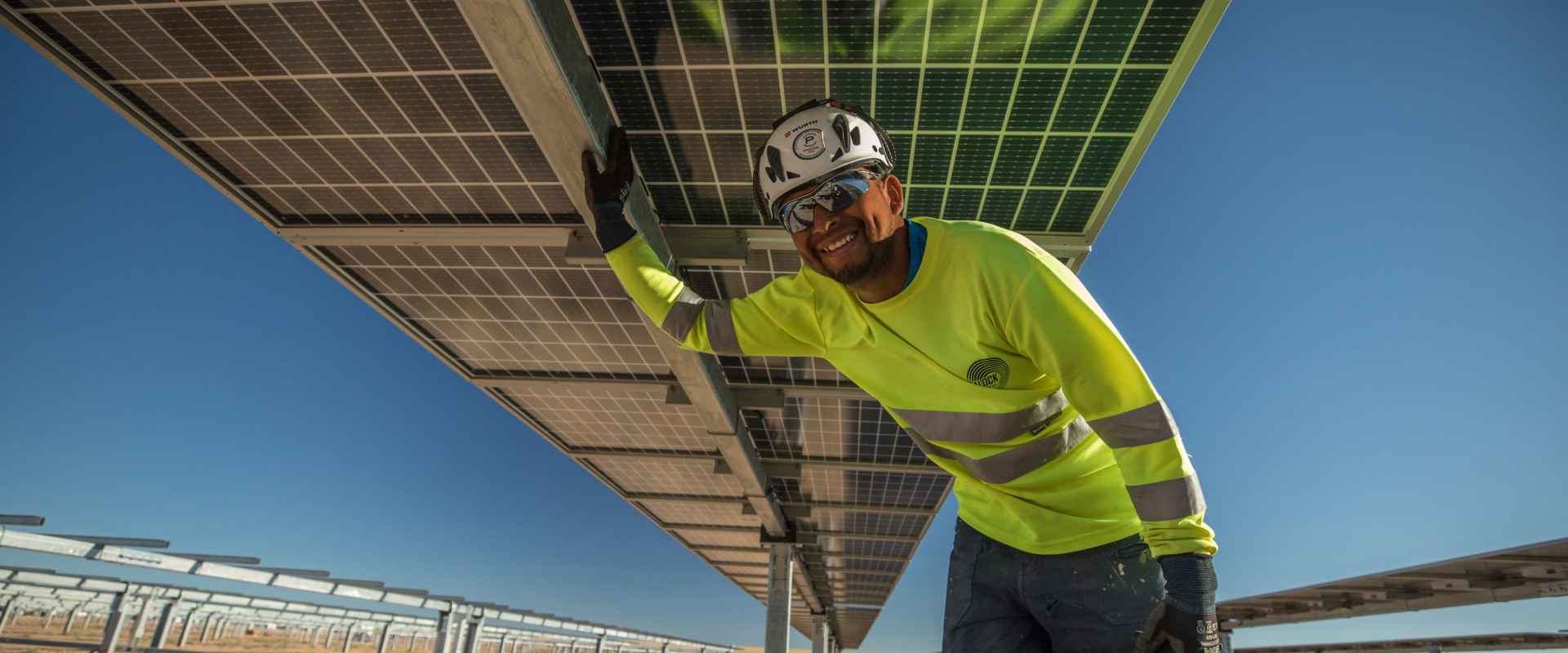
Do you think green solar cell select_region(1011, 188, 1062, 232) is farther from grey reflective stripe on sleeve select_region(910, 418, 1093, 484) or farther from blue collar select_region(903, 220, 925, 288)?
grey reflective stripe on sleeve select_region(910, 418, 1093, 484)

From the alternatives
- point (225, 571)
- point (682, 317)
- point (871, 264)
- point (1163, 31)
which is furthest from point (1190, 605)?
point (225, 571)

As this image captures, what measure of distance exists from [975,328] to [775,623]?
23.3 m

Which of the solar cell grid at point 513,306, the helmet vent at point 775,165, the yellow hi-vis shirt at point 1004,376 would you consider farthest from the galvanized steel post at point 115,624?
the helmet vent at point 775,165

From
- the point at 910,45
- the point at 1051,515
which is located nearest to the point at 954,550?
the point at 1051,515

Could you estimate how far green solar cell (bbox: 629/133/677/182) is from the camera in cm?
909

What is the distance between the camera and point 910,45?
7434 millimetres

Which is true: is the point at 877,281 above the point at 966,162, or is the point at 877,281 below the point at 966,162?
below

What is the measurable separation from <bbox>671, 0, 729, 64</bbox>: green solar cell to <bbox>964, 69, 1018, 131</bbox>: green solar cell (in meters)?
3.02

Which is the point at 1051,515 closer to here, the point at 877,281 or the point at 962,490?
the point at 962,490

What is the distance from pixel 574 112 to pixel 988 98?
497 cm

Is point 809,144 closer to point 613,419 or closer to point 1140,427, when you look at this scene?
point 1140,427

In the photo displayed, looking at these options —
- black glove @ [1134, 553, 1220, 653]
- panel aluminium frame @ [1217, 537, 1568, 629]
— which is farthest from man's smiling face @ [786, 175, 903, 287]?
panel aluminium frame @ [1217, 537, 1568, 629]

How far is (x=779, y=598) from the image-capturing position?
952 inches

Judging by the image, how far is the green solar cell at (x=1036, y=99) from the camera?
25.5 ft
